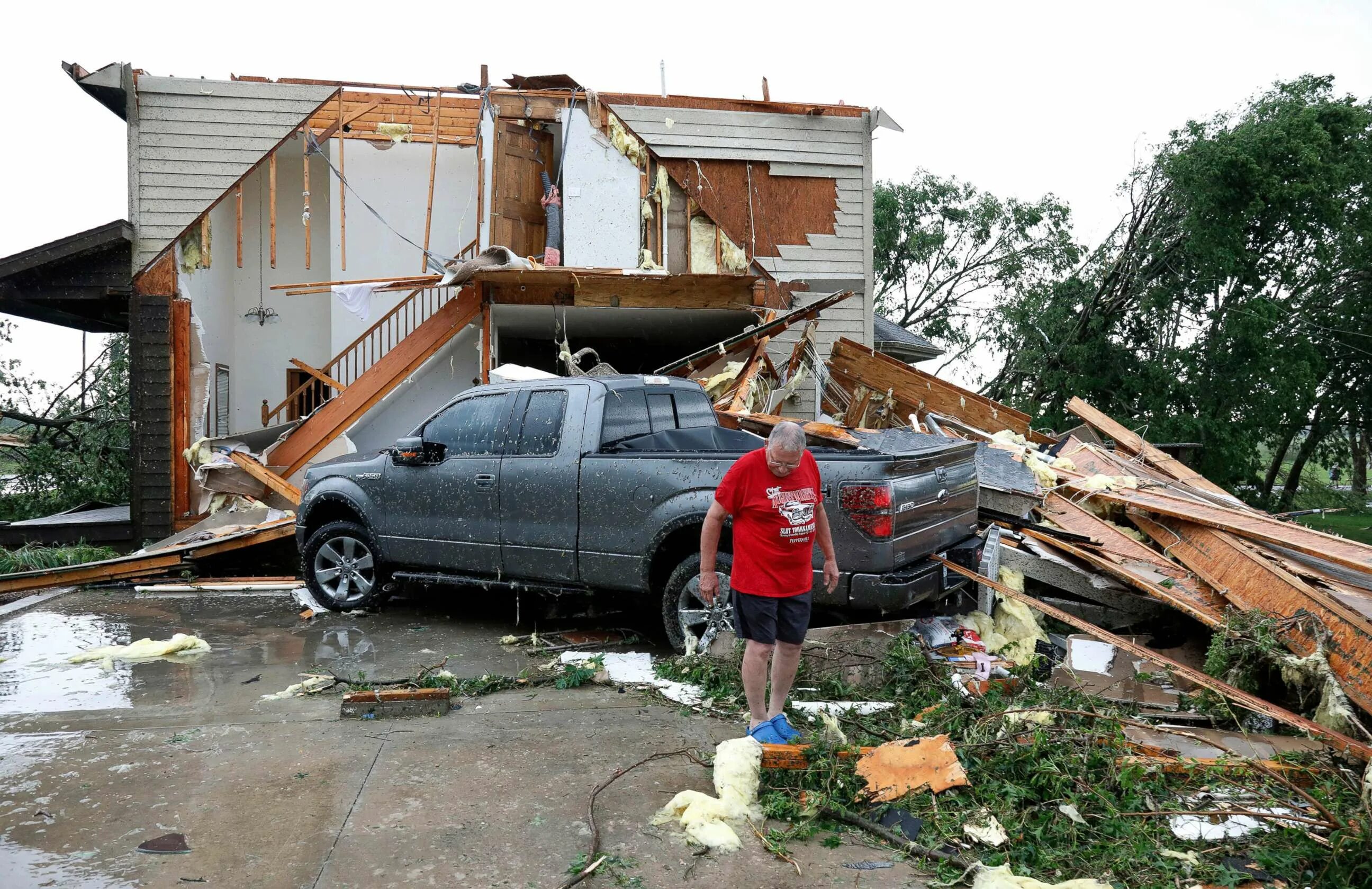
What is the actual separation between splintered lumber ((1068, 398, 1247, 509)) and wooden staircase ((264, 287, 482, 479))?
8300 millimetres

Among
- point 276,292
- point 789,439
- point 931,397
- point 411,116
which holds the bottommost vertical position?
point 789,439

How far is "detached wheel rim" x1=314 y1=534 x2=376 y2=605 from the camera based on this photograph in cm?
766

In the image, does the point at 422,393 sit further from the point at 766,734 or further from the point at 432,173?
the point at 766,734

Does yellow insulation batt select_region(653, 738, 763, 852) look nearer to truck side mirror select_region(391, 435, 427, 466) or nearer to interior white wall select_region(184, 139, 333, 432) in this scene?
truck side mirror select_region(391, 435, 427, 466)

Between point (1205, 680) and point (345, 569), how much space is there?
6.41 meters

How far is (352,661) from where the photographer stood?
6266 millimetres

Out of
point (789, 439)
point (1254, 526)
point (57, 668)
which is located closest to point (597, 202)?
point (57, 668)

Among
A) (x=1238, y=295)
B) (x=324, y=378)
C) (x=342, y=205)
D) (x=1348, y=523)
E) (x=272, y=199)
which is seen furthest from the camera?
(x=1348, y=523)

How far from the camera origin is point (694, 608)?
5793 mm

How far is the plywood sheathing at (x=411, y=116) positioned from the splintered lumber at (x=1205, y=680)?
1224 cm

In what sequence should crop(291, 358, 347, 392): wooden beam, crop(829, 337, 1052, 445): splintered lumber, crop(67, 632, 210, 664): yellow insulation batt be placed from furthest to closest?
crop(291, 358, 347, 392): wooden beam → crop(829, 337, 1052, 445): splintered lumber → crop(67, 632, 210, 664): yellow insulation batt

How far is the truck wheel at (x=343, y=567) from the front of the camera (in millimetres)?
7637

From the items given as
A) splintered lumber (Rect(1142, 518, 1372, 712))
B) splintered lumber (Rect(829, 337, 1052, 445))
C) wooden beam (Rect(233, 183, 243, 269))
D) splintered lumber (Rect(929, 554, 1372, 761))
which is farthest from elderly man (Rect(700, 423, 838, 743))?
wooden beam (Rect(233, 183, 243, 269))

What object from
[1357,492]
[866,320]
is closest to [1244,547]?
[866,320]
